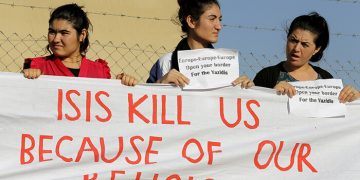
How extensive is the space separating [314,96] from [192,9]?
0.85 metres

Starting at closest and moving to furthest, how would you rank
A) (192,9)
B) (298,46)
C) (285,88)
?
(285,88)
(298,46)
(192,9)

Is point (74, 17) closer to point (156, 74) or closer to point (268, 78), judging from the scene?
point (156, 74)

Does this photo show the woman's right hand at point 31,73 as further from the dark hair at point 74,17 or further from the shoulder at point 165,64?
the shoulder at point 165,64

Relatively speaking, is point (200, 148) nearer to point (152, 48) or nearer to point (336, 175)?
point (336, 175)

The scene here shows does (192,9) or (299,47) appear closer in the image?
(299,47)

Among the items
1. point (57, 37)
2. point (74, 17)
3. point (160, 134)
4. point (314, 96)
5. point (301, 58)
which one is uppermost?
point (74, 17)

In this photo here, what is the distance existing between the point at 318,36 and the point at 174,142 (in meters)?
1.02

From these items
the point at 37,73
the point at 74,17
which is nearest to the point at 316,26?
the point at 74,17

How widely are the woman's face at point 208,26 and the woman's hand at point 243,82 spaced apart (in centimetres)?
33

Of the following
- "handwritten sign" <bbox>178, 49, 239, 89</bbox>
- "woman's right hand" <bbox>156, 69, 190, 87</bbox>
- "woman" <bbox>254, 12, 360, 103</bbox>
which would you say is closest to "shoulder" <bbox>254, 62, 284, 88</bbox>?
"woman" <bbox>254, 12, 360, 103</bbox>

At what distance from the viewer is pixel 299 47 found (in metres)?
5.11

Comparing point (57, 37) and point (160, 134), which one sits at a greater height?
point (57, 37)

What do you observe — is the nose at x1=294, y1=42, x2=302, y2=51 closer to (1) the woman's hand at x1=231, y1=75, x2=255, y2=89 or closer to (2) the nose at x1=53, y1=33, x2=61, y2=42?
(1) the woman's hand at x1=231, y1=75, x2=255, y2=89

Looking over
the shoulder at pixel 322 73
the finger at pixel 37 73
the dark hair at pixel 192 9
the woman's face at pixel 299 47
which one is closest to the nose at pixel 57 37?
the finger at pixel 37 73
